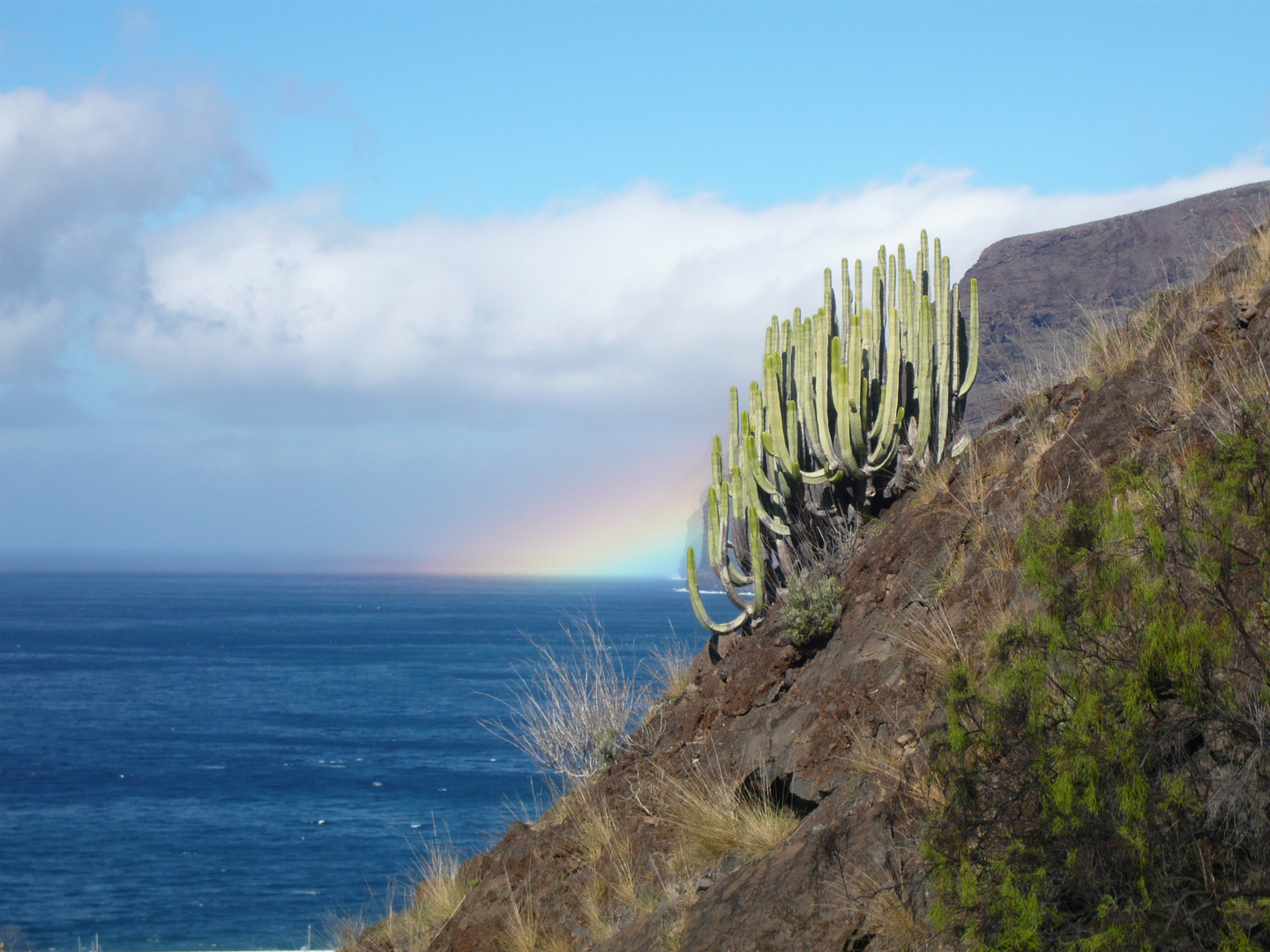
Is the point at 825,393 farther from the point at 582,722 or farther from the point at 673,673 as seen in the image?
the point at 582,722

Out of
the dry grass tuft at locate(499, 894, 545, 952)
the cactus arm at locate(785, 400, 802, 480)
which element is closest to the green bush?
the dry grass tuft at locate(499, 894, 545, 952)

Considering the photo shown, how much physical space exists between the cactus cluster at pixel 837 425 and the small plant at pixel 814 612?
0.91m

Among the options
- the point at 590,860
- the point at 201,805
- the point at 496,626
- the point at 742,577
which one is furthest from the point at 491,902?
the point at 496,626

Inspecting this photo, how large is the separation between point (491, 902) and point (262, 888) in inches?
1252

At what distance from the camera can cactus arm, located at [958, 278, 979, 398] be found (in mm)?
10180

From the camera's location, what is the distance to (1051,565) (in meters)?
5.03

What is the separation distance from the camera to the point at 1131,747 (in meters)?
4.02

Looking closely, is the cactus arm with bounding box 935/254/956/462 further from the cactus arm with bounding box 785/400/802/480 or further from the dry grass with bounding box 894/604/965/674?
the dry grass with bounding box 894/604/965/674

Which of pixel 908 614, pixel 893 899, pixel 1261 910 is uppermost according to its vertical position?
pixel 908 614

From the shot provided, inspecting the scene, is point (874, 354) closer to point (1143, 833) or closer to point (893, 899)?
point (893, 899)

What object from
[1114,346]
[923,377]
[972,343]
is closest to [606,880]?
[923,377]

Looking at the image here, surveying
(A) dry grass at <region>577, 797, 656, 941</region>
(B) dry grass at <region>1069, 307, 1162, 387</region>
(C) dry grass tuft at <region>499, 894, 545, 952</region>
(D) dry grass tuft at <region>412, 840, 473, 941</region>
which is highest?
(B) dry grass at <region>1069, 307, 1162, 387</region>

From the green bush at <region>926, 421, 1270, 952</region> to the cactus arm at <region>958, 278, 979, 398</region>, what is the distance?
17.8 ft

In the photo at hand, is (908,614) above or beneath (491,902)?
above
